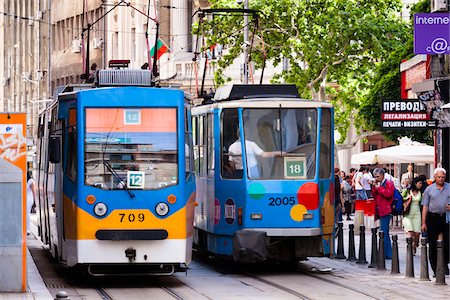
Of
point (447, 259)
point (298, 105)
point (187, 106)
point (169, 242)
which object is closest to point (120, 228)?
point (169, 242)

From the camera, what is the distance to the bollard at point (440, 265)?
2291cm

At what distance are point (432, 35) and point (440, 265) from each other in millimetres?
5634

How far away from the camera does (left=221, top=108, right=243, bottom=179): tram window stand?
85.9 ft

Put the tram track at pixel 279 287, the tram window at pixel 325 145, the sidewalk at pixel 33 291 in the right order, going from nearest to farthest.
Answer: the sidewalk at pixel 33 291 < the tram track at pixel 279 287 < the tram window at pixel 325 145

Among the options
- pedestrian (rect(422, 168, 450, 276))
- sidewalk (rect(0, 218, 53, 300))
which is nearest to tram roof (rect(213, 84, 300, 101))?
pedestrian (rect(422, 168, 450, 276))

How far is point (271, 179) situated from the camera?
84.5 ft

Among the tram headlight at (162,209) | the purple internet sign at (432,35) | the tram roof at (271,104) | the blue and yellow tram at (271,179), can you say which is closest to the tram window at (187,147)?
the tram headlight at (162,209)

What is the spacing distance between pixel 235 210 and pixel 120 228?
3646 millimetres

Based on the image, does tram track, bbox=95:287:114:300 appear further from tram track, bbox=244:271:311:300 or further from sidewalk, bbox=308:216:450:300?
sidewalk, bbox=308:216:450:300

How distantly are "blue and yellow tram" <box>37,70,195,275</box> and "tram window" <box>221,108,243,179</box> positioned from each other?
8.51ft

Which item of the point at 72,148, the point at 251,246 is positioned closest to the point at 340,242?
the point at 251,246

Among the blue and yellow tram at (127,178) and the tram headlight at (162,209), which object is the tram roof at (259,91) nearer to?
the blue and yellow tram at (127,178)

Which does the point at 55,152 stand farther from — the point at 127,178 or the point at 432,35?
the point at 432,35

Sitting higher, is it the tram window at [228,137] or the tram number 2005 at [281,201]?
the tram window at [228,137]
